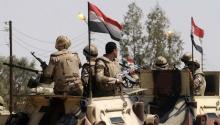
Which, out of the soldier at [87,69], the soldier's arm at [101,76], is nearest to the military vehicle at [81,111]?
the soldier's arm at [101,76]

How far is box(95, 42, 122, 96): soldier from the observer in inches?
808

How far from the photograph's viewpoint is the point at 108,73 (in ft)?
68.3

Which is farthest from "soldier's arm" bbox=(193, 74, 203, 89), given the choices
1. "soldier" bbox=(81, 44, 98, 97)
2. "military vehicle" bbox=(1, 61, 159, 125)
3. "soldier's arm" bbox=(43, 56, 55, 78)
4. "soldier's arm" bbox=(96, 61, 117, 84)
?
"soldier's arm" bbox=(43, 56, 55, 78)

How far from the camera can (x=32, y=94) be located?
67.5 feet

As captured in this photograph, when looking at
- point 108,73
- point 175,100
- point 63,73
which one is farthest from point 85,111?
point 175,100

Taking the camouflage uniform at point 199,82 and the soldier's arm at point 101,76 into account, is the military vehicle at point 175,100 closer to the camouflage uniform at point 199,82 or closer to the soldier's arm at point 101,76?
the camouflage uniform at point 199,82

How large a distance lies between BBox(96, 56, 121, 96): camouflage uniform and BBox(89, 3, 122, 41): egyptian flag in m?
0.64

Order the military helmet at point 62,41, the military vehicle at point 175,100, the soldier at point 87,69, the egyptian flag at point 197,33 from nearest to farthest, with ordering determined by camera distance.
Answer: the military helmet at point 62,41, the soldier at point 87,69, the military vehicle at point 175,100, the egyptian flag at point 197,33

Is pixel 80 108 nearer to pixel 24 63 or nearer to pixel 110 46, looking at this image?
pixel 110 46

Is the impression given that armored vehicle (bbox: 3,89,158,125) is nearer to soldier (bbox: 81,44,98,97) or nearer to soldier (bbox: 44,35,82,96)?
soldier (bbox: 44,35,82,96)

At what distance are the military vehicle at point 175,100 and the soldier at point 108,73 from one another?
3255mm

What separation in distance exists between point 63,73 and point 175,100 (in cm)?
520

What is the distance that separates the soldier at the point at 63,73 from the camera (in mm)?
20375

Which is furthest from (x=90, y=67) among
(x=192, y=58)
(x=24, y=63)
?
(x=24, y=63)
